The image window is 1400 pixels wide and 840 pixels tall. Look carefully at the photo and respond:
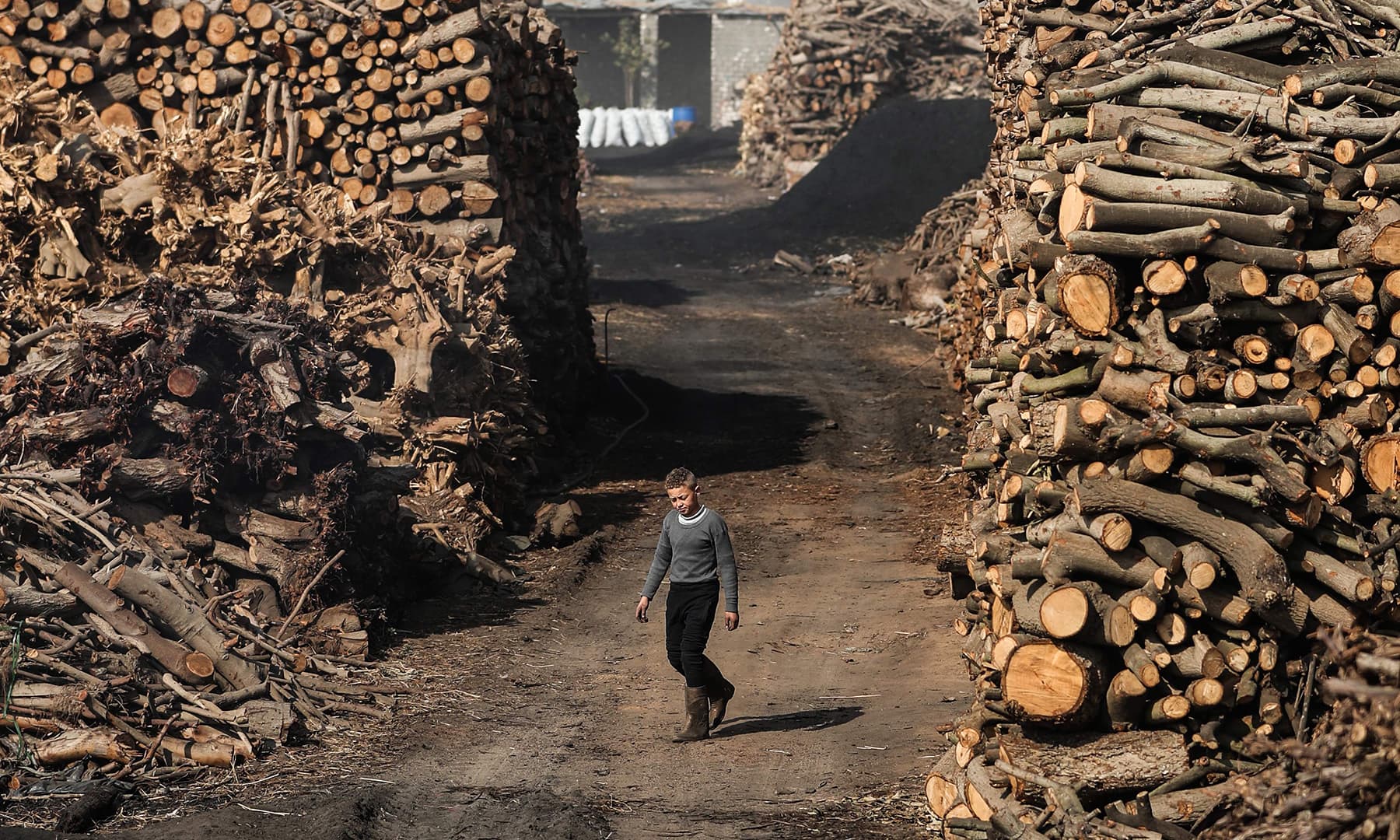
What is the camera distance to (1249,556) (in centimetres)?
691

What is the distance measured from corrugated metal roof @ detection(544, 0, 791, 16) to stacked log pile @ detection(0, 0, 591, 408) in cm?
4022

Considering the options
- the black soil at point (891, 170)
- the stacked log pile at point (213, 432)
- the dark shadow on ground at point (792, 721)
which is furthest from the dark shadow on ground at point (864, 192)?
the dark shadow on ground at point (792, 721)

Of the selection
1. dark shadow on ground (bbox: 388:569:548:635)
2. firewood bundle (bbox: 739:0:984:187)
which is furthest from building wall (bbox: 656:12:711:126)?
dark shadow on ground (bbox: 388:569:548:635)

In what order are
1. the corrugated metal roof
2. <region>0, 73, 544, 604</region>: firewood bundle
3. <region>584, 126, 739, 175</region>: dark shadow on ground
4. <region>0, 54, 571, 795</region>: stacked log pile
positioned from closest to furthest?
<region>0, 54, 571, 795</region>: stacked log pile → <region>0, 73, 544, 604</region>: firewood bundle → <region>584, 126, 739, 175</region>: dark shadow on ground → the corrugated metal roof

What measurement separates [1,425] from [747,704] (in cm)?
565

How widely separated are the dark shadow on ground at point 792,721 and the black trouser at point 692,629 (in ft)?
1.00

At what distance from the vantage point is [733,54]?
5553cm

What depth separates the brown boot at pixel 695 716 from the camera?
8805 millimetres

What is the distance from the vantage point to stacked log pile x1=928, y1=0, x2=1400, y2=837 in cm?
694

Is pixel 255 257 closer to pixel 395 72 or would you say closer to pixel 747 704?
pixel 395 72

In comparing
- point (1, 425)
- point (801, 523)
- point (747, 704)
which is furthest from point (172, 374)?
Answer: point (801, 523)

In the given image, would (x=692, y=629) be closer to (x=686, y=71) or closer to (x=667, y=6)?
(x=667, y=6)

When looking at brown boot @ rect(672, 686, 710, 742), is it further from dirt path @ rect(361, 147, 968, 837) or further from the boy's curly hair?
the boy's curly hair

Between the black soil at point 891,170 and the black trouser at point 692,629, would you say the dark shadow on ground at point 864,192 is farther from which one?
the black trouser at point 692,629
